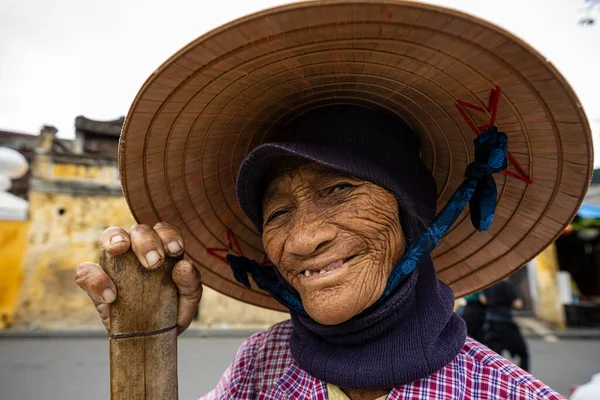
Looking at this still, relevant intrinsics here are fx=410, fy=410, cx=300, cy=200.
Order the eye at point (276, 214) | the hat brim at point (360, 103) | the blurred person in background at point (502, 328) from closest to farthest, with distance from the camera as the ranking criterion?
the hat brim at point (360, 103) → the eye at point (276, 214) → the blurred person in background at point (502, 328)

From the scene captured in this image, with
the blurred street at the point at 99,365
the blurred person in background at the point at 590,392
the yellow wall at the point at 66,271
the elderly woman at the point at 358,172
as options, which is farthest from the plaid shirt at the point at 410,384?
the yellow wall at the point at 66,271

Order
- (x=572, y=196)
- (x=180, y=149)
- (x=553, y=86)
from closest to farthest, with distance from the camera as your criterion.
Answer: (x=553, y=86) → (x=572, y=196) → (x=180, y=149)

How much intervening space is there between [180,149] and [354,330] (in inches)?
31.7

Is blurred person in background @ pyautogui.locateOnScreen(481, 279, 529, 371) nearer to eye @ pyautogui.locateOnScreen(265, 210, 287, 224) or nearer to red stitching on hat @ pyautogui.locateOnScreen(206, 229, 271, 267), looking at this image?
red stitching on hat @ pyautogui.locateOnScreen(206, 229, 271, 267)

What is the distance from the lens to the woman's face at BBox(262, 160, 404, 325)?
42.6 inches

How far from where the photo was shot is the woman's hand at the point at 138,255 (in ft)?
3.52

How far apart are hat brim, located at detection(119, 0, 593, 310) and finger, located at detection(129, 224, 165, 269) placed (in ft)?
0.91

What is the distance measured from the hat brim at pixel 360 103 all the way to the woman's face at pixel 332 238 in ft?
0.97

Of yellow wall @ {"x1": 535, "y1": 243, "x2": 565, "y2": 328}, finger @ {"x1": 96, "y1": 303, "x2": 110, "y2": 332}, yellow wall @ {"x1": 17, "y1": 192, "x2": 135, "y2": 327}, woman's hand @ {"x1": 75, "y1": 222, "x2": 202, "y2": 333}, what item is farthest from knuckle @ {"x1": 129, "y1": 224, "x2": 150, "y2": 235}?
yellow wall @ {"x1": 535, "y1": 243, "x2": 565, "y2": 328}

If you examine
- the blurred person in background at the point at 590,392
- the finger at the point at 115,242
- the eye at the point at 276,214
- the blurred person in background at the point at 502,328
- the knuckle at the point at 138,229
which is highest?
the eye at the point at 276,214

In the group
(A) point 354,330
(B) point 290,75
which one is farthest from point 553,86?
(A) point 354,330

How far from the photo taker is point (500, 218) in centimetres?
150

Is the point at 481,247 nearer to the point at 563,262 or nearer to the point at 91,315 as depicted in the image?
the point at 91,315

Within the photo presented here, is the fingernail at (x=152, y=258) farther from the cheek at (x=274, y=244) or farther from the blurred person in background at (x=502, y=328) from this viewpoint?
the blurred person in background at (x=502, y=328)
